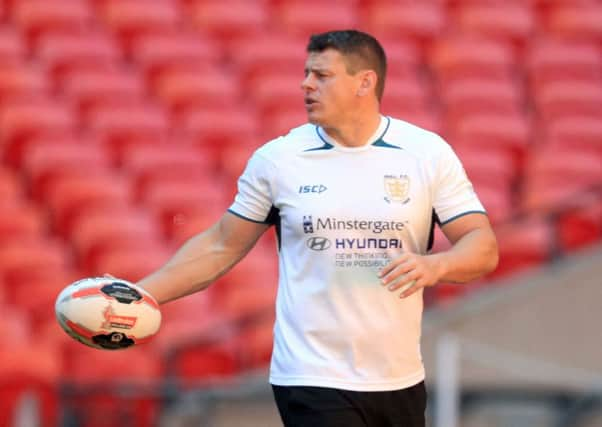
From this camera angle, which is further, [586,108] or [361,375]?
[586,108]

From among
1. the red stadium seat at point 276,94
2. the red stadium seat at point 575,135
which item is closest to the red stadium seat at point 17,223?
the red stadium seat at point 276,94

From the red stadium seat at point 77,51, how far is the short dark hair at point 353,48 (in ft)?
25.3

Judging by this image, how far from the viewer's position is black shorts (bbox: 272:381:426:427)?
5117 mm

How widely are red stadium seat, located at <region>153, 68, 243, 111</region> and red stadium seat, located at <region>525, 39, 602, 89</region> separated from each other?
102 inches

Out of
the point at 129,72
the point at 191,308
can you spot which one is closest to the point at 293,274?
the point at 191,308

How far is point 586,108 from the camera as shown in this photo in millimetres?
12906

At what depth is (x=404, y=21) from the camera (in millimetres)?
13773

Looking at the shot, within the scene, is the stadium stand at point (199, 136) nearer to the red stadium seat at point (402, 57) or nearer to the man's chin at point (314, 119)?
the red stadium seat at point (402, 57)

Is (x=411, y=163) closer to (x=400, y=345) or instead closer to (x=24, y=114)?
(x=400, y=345)

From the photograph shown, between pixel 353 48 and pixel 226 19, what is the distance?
8400 millimetres

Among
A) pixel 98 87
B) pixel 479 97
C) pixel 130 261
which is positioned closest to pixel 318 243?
pixel 130 261

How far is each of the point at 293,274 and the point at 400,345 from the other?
16.7 inches

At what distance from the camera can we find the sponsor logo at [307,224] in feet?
16.8

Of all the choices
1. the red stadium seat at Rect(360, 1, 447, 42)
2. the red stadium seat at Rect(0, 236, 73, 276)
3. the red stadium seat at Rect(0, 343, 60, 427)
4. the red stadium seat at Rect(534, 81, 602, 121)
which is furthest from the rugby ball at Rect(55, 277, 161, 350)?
the red stadium seat at Rect(360, 1, 447, 42)
